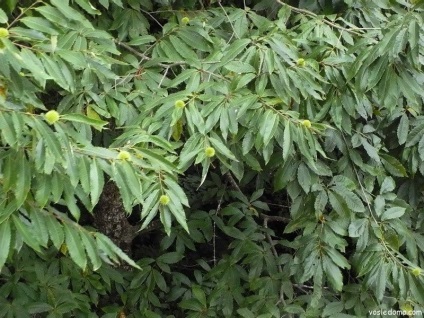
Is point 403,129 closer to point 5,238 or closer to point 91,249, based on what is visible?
point 91,249

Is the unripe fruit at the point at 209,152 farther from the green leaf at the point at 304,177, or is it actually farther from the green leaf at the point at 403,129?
the green leaf at the point at 403,129

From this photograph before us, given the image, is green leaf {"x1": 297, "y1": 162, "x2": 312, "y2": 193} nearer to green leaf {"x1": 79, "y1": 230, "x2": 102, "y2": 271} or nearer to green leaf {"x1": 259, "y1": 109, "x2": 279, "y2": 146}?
green leaf {"x1": 259, "y1": 109, "x2": 279, "y2": 146}

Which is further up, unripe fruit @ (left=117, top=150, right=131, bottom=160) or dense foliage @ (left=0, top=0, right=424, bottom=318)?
unripe fruit @ (left=117, top=150, right=131, bottom=160)

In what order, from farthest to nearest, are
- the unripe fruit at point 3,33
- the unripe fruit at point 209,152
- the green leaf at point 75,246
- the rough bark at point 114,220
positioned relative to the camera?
the rough bark at point 114,220 → the unripe fruit at point 209,152 → the green leaf at point 75,246 → the unripe fruit at point 3,33

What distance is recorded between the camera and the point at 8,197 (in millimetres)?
1313

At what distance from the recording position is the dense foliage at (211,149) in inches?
52.1

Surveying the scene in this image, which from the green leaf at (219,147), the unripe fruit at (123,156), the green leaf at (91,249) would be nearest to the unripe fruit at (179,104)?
the green leaf at (219,147)

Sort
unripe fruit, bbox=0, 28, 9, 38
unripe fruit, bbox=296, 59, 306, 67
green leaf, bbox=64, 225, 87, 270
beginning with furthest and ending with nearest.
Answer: unripe fruit, bbox=296, 59, 306, 67 < green leaf, bbox=64, 225, 87, 270 < unripe fruit, bbox=0, 28, 9, 38

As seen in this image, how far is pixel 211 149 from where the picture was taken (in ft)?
5.16

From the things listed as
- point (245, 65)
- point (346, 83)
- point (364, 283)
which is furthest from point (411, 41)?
point (364, 283)

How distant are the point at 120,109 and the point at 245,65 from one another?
17.2 inches

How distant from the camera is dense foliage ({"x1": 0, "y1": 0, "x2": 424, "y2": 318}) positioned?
1322 mm

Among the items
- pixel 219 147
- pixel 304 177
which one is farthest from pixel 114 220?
pixel 219 147

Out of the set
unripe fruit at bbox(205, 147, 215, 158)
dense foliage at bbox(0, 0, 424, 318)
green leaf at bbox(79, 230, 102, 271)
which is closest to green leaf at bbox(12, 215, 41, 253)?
dense foliage at bbox(0, 0, 424, 318)
